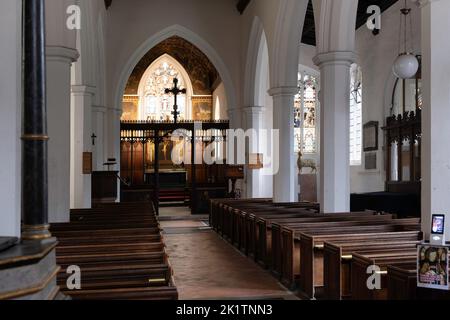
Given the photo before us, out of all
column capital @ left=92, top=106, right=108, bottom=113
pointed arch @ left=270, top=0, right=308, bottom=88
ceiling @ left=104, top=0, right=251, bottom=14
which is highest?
ceiling @ left=104, top=0, right=251, bottom=14

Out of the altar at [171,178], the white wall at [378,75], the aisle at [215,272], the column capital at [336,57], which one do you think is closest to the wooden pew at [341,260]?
the aisle at [215,272]

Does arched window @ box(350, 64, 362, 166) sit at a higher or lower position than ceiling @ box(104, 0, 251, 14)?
lower

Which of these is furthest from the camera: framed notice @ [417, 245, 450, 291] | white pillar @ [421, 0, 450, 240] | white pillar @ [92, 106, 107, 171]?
white pillar @ [92, 106, 107, 171]

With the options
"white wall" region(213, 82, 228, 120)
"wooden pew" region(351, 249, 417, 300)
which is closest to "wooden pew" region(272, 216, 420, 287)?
"wooden pew" region(351, 249, 417, 300)

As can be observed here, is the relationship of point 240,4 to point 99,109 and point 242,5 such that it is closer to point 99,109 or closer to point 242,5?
point 242,5

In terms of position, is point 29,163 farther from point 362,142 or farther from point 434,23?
point 362,142

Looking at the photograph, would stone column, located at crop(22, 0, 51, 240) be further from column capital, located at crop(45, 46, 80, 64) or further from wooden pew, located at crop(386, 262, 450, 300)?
column capital, located at crop(45, 46, 80, 64)

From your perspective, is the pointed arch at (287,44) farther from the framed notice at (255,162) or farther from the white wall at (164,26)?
the white wall at (164,26)

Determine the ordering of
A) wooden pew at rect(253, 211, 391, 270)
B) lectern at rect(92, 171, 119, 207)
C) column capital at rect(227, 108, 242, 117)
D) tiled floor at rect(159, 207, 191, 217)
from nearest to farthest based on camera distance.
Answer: wooden pew at rect(253, 211, 391, 270), lectern at rect(92, 171, 119, 207), tiled floor at rect(159, 207, 191, 217), column capital at rect(227, 108, 242, 117)

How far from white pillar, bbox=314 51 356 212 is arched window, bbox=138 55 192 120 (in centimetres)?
Result: 1563

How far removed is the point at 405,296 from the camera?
347cm

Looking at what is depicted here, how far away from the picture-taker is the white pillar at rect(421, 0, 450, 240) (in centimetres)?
478

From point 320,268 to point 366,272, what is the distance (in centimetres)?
141

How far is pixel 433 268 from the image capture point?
130 inches
